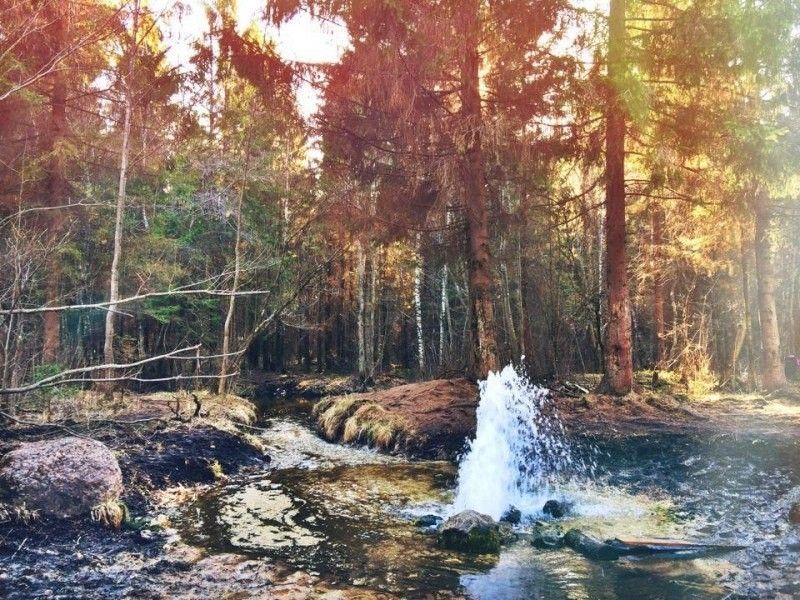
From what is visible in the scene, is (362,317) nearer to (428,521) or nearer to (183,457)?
(183,457)

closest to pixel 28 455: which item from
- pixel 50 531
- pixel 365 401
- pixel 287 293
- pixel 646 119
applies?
pixel 50 531

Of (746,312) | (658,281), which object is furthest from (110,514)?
(658,281)

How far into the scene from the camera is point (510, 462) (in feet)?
26.3

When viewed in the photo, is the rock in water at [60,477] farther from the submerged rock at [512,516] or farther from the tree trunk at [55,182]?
the tree trunk at [55,182]

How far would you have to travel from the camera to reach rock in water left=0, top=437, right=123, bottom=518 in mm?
6102

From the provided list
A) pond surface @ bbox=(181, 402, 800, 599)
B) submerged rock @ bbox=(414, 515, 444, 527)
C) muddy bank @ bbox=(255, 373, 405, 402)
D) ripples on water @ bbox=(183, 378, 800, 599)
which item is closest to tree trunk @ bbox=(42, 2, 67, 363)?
ripples on water @ bbox=(183, 378, 800, 599)

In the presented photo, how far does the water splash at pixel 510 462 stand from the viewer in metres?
7.18

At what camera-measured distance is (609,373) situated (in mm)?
12219

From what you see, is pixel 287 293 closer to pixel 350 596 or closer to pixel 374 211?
pixel 374 211

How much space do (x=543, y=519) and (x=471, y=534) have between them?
137cm

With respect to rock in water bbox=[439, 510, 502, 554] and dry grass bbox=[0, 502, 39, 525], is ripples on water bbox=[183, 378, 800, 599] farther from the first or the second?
dry grass bbox=[0, 502, 39, 525]

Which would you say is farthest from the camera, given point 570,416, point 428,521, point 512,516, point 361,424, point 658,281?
point 658,281

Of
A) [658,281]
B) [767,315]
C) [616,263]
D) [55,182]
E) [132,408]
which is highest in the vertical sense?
[55,182]

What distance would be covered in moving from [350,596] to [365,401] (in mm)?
9206
